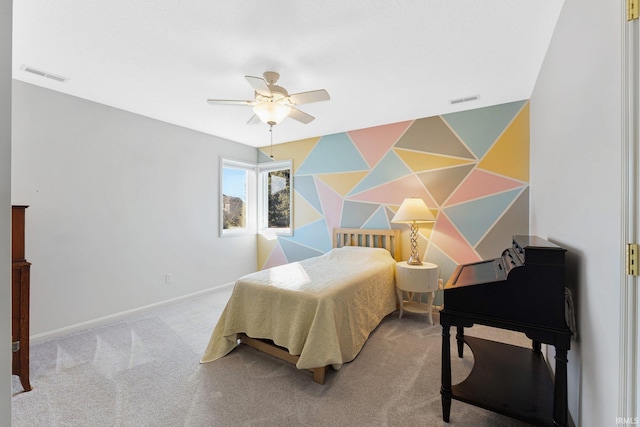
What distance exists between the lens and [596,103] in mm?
1181

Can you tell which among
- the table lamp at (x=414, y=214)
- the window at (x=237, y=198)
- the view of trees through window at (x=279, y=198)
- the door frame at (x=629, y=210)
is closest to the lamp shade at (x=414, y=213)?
the table lamp at (x=414, y=214)

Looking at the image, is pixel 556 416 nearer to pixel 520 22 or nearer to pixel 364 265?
pixel 364 265

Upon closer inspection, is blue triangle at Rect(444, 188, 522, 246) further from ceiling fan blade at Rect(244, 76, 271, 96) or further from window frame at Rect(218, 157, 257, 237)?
window frame at Rect(218, 157, 257, 237)

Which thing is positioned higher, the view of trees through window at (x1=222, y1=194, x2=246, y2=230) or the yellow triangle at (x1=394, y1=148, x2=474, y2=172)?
the yellow triangle at (x1=394, y1=148, x2=474, y2=172)

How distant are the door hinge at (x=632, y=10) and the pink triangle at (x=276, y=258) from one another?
449cm

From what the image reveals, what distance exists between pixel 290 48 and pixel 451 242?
2.83 m

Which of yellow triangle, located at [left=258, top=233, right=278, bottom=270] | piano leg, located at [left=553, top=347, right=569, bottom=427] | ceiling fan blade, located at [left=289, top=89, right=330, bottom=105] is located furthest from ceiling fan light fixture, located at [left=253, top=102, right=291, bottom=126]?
yellow triangle, located at [left=258, top=233, right=278, bottom=270]

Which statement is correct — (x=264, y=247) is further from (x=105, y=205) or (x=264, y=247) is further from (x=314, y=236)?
(x=105, y=205)

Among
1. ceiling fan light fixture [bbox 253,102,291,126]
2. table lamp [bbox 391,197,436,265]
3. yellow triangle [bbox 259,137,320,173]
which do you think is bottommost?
table lamp [bbox 391,197,436,265]

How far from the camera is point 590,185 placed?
4.09ft

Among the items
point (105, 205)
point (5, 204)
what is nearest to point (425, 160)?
point (5, 204)

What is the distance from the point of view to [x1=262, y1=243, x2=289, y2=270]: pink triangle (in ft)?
16.0

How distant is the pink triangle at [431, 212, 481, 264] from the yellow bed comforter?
103cm

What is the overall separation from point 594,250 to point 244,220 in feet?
15.5
